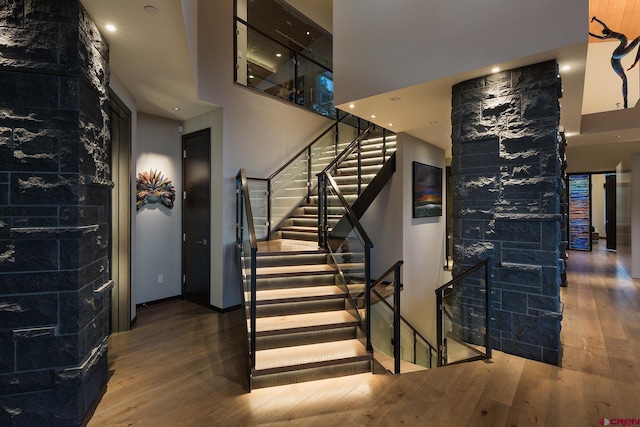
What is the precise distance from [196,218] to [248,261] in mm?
2143

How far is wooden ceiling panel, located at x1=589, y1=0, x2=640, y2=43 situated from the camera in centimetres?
459

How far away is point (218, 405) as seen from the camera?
98.5 inches

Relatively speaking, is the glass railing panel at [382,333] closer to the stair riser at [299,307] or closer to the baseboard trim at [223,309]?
the stair riser at [299,307]

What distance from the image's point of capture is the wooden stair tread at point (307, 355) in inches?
113

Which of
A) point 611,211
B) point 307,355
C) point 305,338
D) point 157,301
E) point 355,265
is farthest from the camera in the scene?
point 611,211

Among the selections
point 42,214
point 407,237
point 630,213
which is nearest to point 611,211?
point 630,213

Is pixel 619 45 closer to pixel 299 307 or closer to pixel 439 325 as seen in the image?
pixel 439 325

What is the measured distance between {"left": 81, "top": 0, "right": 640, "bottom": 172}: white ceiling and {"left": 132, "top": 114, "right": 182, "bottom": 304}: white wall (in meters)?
0.35

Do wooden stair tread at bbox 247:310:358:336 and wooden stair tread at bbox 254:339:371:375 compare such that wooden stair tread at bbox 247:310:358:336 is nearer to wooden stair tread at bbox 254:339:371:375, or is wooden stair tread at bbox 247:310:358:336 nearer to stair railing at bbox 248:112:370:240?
wooden stair tread at bbox 254:339:371:375

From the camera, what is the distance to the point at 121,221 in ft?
13.3

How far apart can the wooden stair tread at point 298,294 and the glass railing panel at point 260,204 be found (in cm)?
168

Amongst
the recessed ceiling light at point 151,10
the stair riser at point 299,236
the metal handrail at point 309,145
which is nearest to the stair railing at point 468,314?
the stair riser at point 299,236

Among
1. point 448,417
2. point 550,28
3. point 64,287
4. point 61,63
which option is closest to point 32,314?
point 64,287

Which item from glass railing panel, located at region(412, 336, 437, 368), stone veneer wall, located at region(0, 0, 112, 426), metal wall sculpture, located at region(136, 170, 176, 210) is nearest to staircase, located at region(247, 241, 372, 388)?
stone veneer wall, located at region(0, 0, 112, 426)
